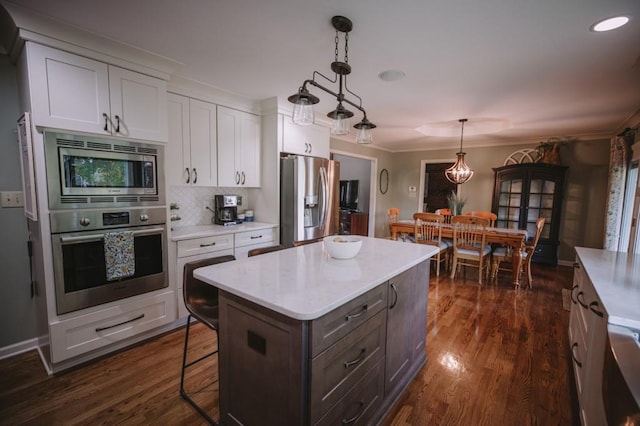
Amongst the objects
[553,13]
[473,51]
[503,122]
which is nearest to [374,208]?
[503,122]

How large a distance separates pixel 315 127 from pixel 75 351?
3301 mm

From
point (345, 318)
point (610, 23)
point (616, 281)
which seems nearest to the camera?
point (345, 318)

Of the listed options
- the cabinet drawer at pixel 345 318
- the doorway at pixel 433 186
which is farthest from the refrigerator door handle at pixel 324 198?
the doorway at pixel 433 186

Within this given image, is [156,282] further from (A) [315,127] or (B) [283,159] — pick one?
(A) [315,127]

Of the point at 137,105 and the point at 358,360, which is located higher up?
the point at 137,105

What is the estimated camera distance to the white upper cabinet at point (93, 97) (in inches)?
71.8

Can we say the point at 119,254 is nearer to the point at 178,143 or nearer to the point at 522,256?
the point at 178,143

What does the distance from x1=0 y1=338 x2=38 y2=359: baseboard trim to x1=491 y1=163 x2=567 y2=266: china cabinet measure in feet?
21.5

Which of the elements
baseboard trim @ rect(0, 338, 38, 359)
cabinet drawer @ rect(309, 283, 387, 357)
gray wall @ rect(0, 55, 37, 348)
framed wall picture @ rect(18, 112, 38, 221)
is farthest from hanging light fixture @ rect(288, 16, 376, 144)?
baseboard trim @ rect(0, 338, 38, 359)

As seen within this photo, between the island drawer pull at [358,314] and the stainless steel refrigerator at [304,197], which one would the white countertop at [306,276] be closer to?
the island drawer pull at [358,314]

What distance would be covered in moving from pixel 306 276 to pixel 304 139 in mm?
2598

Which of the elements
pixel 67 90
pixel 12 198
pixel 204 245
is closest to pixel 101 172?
pixel 67 90

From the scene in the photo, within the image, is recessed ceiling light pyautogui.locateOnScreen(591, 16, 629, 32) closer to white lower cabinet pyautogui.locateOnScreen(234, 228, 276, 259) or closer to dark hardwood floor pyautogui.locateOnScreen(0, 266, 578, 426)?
dark hardwood floor pyautogui.locateOnScreen(0, 266, 578, 426)

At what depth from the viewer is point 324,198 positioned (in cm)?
371
